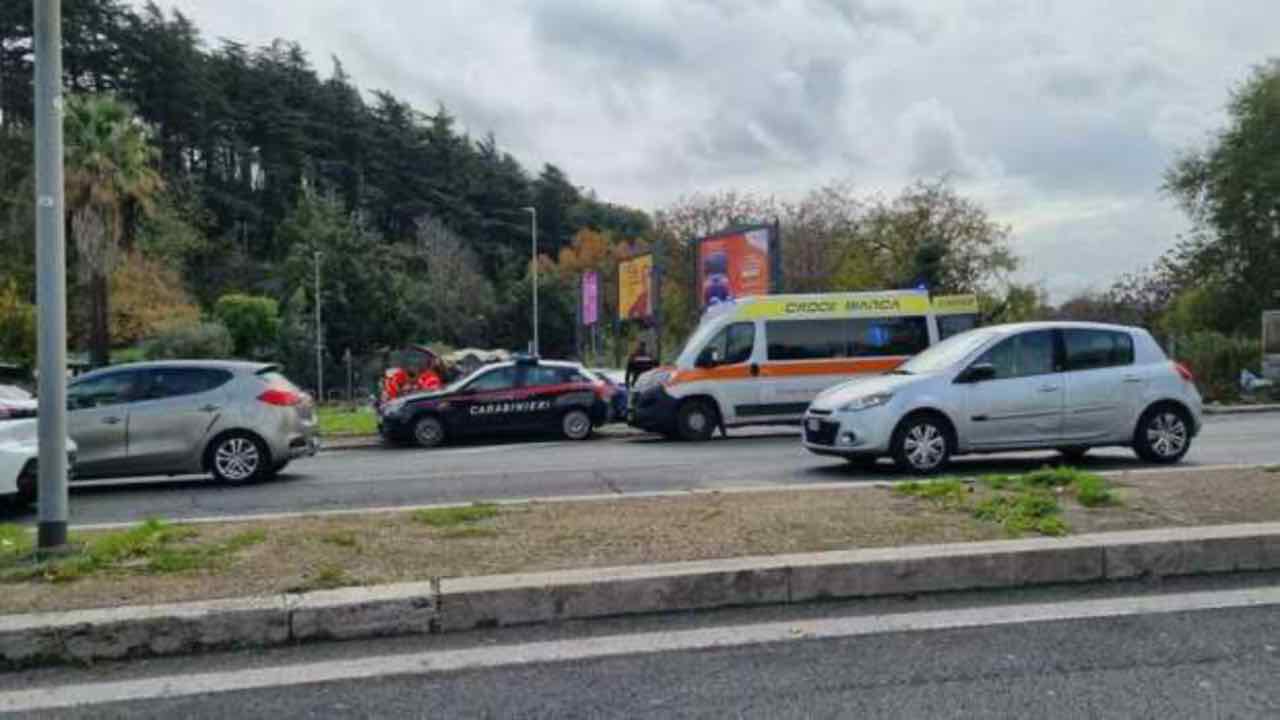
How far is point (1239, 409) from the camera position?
24.3 m

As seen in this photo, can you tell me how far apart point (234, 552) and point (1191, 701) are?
5.05 metres

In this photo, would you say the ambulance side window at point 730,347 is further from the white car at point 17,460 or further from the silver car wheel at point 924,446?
the white car at point 17,460

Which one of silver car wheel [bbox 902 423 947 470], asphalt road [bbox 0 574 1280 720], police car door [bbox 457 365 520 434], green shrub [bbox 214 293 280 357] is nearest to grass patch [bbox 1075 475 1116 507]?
asphalt road [bbox 0 574 1280 720]

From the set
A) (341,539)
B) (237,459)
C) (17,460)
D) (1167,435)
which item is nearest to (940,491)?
Result: (341,539)

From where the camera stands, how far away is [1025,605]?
5.55m

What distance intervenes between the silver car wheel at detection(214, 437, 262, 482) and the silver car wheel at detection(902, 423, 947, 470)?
733cm

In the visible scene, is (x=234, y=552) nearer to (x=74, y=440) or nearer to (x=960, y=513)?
(x=960, y=513)

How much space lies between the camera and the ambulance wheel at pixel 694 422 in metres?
17.3

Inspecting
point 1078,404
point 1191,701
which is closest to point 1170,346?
point 1078,404

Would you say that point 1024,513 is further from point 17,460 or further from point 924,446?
point 17,460

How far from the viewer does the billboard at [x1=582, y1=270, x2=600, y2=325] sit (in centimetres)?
4697

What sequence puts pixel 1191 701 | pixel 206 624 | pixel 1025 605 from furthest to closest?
pixel 1025 605 → pixel 206 624 → pixel 1191 701

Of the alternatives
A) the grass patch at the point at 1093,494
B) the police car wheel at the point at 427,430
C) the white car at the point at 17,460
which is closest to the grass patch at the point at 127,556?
the white car at the point at 17,460

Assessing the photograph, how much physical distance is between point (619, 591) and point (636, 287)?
115 ft
